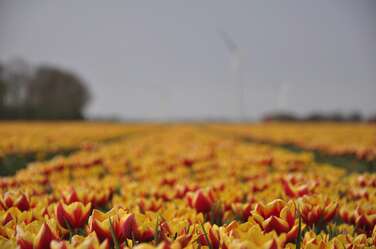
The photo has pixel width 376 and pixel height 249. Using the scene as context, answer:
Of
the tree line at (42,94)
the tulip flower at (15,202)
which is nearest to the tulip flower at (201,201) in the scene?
the tulip flower at (15,202)

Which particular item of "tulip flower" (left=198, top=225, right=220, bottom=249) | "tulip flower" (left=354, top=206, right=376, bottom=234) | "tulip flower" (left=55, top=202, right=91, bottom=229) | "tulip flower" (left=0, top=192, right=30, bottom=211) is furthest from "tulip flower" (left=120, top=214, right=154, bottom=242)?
"tulip flower" (left=354, top=206, right=376, bottom=234)

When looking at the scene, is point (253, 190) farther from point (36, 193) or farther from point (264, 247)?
point (264, 247)

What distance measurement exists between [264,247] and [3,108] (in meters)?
56.6

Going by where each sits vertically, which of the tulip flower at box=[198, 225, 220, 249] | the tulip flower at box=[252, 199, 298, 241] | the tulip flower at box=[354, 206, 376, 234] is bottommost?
the tulip flower at box=[354, 206, 376, 234]

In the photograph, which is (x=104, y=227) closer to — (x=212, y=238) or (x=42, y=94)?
(x=212, y=238)

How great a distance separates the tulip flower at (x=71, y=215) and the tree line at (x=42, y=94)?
179 ft

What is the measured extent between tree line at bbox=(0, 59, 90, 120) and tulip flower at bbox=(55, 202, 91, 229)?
179 ft

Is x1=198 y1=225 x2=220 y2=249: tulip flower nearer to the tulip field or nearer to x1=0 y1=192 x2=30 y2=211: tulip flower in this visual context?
the tulip field

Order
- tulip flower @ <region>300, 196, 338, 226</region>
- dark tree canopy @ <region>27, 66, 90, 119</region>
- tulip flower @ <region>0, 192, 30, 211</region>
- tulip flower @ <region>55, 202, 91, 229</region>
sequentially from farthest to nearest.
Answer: dark tree canopy @ <region>27, 66, 90, 119</region>, tulip flower @ <region>0, 192, 30, 211</region>, tulip flower @ <region>300, 196, 338, 226</region>, tulip flower @ <region>55, 202, 91, 229</region>

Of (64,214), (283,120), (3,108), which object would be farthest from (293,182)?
(3,108)

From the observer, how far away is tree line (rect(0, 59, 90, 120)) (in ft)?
183

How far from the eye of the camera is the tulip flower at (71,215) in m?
1.78

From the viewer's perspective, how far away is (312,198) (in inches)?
79.2

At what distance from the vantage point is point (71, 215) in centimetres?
178
